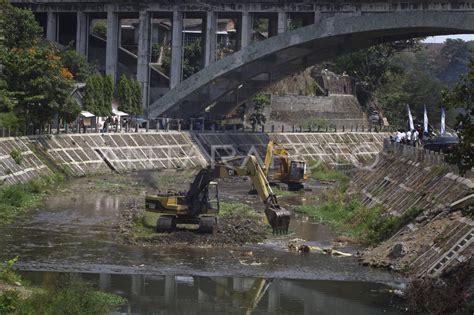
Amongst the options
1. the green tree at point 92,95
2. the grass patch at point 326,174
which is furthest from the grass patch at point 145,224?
the green tree at point 92,95

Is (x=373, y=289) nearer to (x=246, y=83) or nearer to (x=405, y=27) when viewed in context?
(x=405, y=27)

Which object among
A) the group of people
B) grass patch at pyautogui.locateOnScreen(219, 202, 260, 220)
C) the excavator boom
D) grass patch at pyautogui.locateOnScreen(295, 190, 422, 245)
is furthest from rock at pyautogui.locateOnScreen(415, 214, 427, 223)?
the group of people

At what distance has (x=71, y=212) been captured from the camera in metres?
54.3

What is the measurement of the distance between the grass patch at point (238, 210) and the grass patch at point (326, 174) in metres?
20.1

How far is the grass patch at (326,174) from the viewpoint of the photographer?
8434 cm

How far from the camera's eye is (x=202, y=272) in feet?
128

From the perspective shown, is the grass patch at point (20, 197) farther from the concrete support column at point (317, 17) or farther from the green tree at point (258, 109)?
the green tree at point (258, 109)

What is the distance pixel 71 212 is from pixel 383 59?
82.8 metres

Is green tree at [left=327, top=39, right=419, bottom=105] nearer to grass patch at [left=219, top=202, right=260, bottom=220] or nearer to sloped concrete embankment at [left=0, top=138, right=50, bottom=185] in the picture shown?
sloped concrete embankment at [left=0, top=138, right=50, bottom=185]

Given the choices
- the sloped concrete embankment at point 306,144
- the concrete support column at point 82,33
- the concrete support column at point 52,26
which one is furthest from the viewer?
the concrete support column at point 52,26

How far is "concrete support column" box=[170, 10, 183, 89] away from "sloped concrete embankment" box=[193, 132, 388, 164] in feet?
16.7

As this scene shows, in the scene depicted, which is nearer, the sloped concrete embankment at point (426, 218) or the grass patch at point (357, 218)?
the sloped concrete embankment at point (426, 218)

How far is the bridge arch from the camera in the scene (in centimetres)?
7956

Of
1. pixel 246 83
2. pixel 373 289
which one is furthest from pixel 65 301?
pixel 246 83
